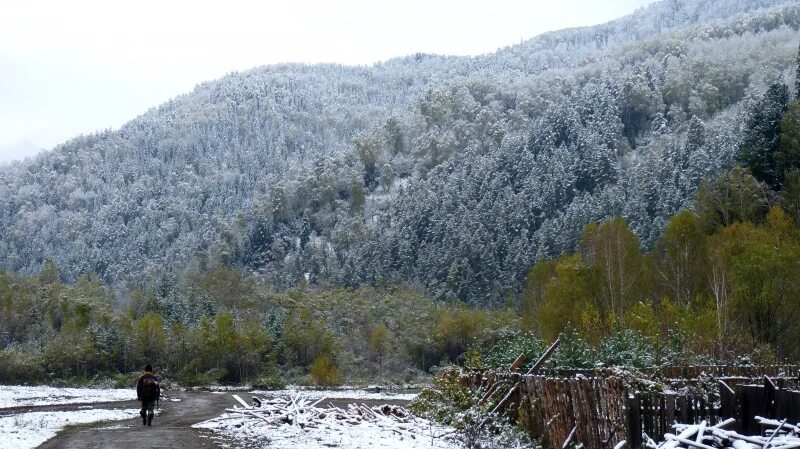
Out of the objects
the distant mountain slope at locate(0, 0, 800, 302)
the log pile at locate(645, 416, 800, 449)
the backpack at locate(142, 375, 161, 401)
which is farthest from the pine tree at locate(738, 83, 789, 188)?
the log pile at locate(645, 416, 800, 449)

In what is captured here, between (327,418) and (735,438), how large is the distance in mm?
16408

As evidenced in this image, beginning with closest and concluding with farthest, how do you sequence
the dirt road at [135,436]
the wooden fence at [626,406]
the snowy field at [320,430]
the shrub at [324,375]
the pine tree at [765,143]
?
1. the wooden fence at [626,406]
2. the dirt road at [135,436]
3. the snowy field at [320,430]
4. the pine tree at [765,143]
5. the shrub at [324,375]

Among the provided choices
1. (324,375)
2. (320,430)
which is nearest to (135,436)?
(320,430)

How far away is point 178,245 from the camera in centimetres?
18088

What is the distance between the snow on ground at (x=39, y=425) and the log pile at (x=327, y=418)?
5.44 meters

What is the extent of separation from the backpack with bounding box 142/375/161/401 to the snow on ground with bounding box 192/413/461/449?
166cm

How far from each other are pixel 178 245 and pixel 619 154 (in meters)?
100

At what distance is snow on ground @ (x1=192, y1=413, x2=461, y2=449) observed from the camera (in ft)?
61.9

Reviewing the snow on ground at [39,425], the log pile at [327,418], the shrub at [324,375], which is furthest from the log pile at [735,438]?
the shrub at [324,375]

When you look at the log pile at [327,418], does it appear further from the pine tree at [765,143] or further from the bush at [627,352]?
the pine tree at [765,143]

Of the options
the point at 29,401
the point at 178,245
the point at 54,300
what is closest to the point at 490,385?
the point at 29,401

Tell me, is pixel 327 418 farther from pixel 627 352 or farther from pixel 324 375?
pixel 324 375

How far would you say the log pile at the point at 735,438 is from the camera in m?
8.92

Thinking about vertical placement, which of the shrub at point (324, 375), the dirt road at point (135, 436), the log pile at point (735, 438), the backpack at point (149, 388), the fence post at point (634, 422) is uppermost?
the log pile at point (735, 438)
